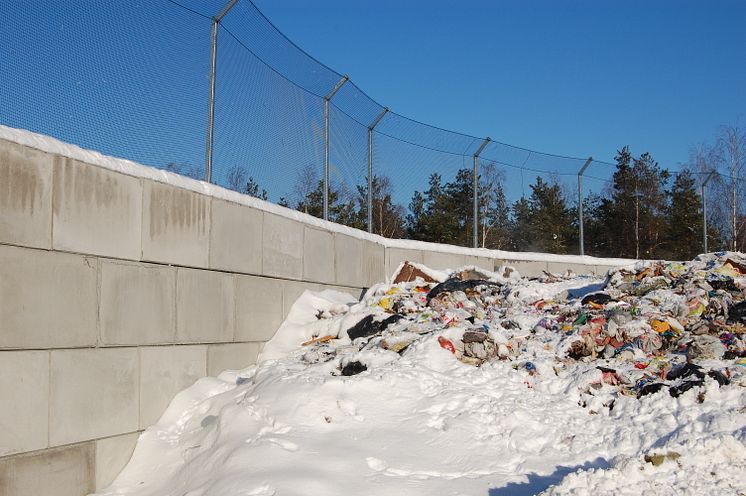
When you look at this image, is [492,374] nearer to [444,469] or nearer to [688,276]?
[444,469]

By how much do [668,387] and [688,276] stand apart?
3.69 meters

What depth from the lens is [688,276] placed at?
9.48 meters

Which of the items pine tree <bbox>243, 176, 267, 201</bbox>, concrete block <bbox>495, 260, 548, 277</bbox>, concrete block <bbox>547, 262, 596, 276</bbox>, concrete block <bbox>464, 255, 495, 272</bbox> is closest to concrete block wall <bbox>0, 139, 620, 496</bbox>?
pine tree <bbox>243, 176, 267, 201</bbox>

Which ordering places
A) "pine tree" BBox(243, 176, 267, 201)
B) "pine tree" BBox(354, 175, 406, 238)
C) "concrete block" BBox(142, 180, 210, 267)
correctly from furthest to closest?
"pine tree" BBox(354, 175, 406, 238), "pine tree" BBox(243, 176, 267, 201), "concrete block" BBox(142, 180, 210, 267)

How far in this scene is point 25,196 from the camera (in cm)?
496

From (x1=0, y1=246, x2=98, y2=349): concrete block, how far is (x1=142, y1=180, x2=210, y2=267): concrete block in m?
0.73

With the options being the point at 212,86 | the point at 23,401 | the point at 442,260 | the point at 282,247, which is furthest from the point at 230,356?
the point at 442,260

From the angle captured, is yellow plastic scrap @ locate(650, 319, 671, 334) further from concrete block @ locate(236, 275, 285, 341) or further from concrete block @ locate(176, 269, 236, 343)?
concrete block @ locate(176, 269, 236, 343)

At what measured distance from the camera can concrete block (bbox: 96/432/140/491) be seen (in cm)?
541

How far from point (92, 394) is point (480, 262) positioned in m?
8.38

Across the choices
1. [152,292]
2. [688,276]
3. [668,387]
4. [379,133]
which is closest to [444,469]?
[668,387]

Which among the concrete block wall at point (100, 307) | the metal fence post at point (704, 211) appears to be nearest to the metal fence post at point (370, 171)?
the concrete block wall at point (100, 307)

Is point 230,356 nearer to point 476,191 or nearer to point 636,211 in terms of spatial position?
point 476,191

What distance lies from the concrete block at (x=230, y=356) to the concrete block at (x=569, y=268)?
8029 millimetres
